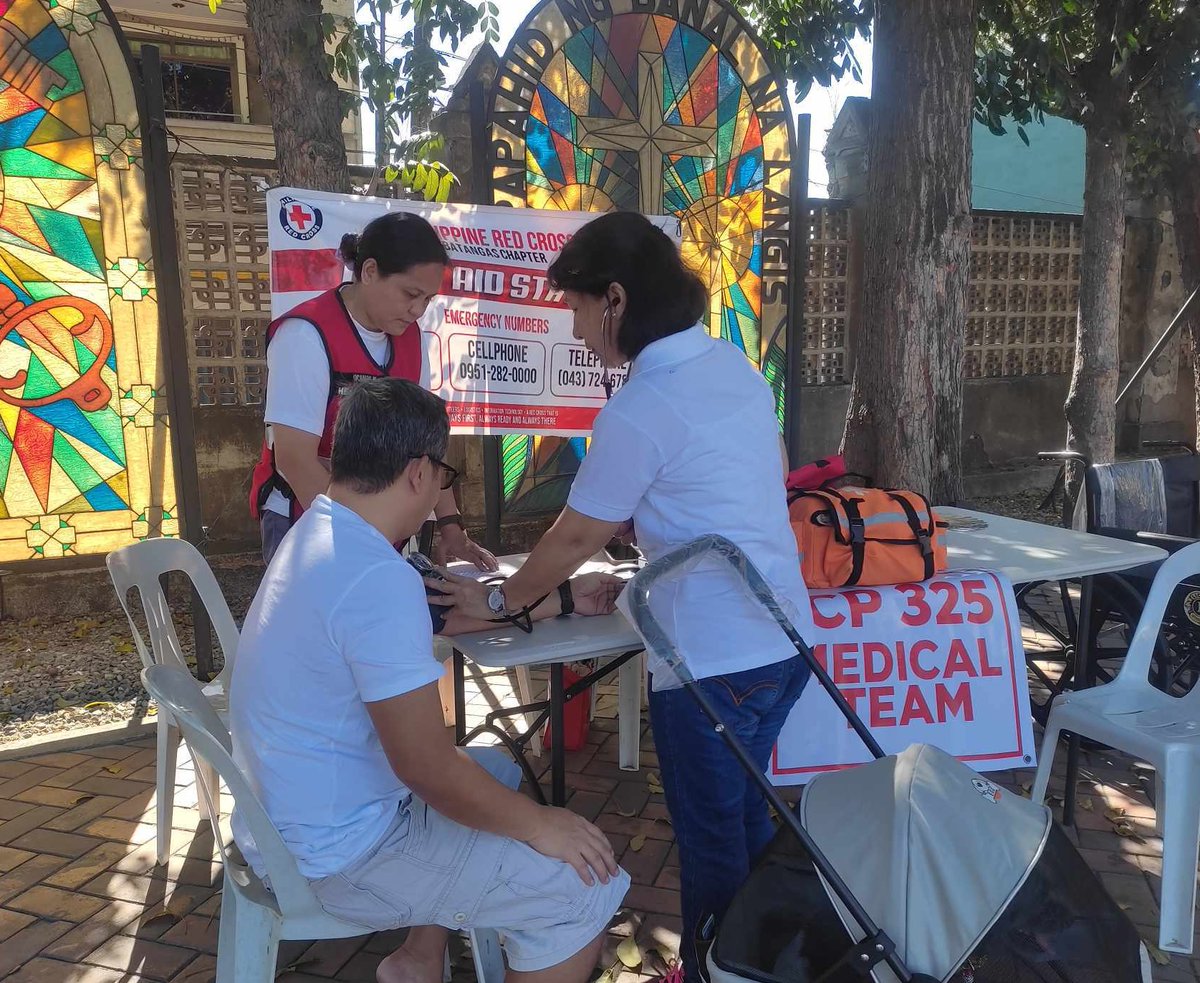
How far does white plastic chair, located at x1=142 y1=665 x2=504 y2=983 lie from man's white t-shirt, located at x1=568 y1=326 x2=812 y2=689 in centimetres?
78

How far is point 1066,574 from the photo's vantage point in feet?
9.35

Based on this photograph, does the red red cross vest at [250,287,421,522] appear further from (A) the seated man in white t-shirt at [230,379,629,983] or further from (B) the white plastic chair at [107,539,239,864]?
(A) the seated man in white t-shirt at [230,379,629,983]

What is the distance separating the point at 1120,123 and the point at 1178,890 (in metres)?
5.12

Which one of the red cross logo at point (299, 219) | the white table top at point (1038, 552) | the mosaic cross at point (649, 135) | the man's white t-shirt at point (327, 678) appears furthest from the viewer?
the mosaic cross at point (649, 135)

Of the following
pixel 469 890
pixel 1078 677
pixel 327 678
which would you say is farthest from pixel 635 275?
pixel 1078 677

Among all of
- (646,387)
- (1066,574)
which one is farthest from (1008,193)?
(646,387)

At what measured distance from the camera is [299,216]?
3.93 meters

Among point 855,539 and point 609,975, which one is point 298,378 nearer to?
point 855,539

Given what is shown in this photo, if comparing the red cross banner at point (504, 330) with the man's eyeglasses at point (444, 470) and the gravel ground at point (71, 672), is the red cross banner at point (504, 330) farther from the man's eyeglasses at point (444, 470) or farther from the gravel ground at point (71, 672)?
the man's eyeglasses at point (444, 470)

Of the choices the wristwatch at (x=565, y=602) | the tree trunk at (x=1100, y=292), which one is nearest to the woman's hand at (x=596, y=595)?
the wristwatch at (x=565, y=602)

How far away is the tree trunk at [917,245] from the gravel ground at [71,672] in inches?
136

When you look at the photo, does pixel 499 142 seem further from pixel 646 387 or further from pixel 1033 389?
pixel 1033 389

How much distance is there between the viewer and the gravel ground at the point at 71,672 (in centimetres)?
396

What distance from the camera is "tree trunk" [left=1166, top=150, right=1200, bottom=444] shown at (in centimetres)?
632
